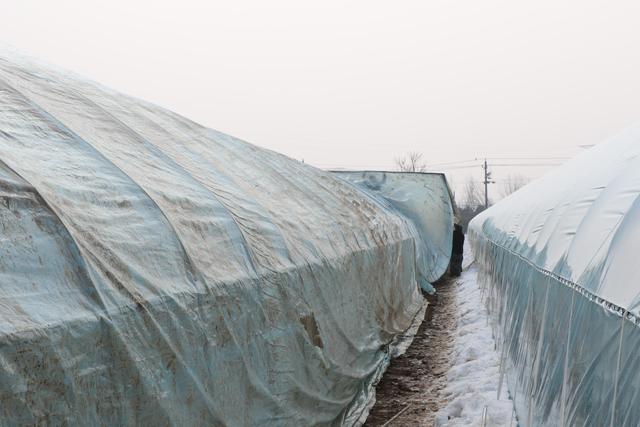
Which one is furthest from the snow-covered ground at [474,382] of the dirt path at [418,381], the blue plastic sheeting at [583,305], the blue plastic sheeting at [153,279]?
the blue plastic sheeting at [153,279]

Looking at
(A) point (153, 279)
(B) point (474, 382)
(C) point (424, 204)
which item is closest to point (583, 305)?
(A) point (153, 279)

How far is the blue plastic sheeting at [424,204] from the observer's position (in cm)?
1530

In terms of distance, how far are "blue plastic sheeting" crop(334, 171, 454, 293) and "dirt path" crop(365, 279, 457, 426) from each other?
524 cm

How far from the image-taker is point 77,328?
233 centimetres

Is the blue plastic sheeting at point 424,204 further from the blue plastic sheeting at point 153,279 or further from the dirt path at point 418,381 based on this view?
the blue plastic sheeting at point 153,279

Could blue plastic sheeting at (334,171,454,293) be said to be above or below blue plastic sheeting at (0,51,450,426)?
below

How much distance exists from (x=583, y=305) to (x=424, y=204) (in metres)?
13.5

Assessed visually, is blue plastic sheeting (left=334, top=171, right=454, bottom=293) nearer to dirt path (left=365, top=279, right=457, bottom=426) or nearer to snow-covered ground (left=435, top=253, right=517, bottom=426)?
dirt path (left=365, top=279, right=457, bottom=426)

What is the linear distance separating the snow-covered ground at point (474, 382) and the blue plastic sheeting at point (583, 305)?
0.30m

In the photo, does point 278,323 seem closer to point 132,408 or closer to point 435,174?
point 132,408

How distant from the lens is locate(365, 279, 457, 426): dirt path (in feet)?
18.2

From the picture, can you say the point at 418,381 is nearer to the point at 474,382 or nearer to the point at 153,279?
the point at 474,382

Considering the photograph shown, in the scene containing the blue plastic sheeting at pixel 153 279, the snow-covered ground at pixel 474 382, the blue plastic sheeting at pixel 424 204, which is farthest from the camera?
the blue plastic sheeting at pixel 424 204

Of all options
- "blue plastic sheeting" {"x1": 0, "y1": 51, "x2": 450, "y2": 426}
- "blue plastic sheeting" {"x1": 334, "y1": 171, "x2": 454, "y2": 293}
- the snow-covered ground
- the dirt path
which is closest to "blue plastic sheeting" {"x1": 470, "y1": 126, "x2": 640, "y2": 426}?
the snow-covered ground
